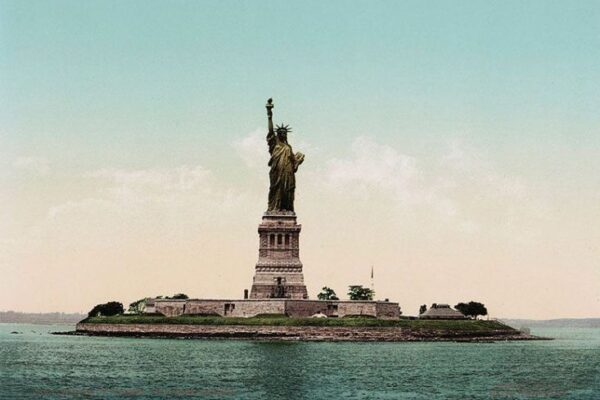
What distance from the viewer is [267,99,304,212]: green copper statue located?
364ft

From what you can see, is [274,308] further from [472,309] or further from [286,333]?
[472,309]

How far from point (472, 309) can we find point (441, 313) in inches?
760

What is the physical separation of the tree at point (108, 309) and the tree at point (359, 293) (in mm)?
34102

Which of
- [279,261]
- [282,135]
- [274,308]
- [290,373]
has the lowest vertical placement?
[290,373]

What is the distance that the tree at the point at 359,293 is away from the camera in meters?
120

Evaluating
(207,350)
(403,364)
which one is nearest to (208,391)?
(403,364)

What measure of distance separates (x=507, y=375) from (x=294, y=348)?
86.8 ft

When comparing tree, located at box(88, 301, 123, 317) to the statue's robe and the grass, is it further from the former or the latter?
the statue's robe

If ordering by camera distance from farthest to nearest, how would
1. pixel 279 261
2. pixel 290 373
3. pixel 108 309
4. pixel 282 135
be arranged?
pixel 108 309 → pixel 282 135 → pixel 279 261 → pixel 290 373

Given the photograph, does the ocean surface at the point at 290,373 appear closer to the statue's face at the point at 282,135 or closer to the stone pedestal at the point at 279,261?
the stone pedestal at the point at 279,261

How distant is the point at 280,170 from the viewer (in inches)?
4373

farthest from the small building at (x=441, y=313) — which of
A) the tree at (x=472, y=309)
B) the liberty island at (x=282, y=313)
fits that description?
the tree at (x=472, y=309)

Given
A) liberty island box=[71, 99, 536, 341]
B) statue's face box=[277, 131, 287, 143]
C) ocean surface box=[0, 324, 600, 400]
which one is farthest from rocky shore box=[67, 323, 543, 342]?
statue's face box=[277, 131, 287, 143]

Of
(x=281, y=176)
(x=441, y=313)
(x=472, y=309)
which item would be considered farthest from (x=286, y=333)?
(x=472, y=309)
